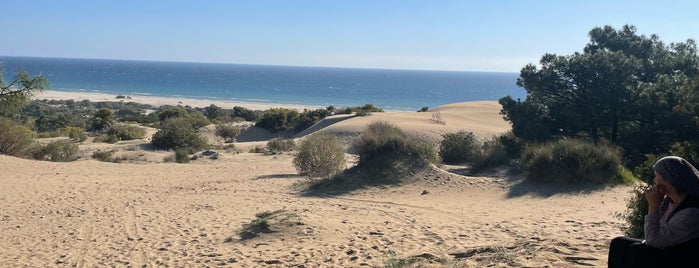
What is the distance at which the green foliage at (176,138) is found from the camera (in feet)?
96.0

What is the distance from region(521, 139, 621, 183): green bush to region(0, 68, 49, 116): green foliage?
1947 cm

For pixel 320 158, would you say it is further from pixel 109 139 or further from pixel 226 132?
pixel 226 132

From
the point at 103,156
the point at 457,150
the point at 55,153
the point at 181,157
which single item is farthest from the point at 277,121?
the point at 457,150

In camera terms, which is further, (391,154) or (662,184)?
(391,154)

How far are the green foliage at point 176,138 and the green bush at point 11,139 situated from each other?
665 cm

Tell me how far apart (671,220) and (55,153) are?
23.9 metres

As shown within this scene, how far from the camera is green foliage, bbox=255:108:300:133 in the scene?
42.4m

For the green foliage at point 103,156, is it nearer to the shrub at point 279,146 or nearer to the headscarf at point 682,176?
the shrub at point 279,146

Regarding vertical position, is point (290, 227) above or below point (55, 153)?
above

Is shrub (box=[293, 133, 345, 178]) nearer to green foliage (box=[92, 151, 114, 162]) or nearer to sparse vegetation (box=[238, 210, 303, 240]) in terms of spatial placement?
sparse vegetation (box=[238, 210, 303, 240])

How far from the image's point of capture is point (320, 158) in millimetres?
18203

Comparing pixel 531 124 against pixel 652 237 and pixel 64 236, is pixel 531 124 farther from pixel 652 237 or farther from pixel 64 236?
pixel 652 237

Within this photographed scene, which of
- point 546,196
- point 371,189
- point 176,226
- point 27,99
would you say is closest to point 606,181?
point 546,196

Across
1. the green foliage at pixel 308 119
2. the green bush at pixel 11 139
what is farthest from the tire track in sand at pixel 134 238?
the green foliage at pixel 308 119
